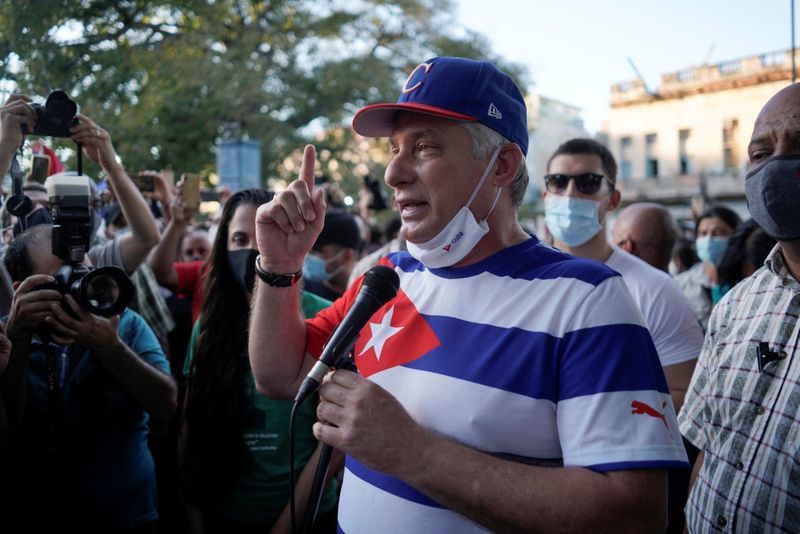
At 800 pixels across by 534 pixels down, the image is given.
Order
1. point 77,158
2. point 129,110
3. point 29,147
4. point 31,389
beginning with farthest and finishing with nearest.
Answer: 1. point 129,110
2. point 31,389
3. point 77,158
4. point 29,147

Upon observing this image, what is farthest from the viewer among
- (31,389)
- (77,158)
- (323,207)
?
(31,389)

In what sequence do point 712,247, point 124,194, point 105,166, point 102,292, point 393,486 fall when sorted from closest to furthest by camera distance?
point 393,486 < point 102,292 < point 105,166 < point 124,194 < point 712,247

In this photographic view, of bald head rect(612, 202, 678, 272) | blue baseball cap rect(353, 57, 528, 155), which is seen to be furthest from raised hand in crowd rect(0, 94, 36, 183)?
bald head rect(612, 202, 678, 272)

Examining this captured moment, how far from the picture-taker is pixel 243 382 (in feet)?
9.22

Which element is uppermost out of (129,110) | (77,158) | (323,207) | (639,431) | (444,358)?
(129,110)

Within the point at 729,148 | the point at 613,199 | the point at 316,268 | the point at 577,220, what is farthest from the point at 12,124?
the point at 729,148

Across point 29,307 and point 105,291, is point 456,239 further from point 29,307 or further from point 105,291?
point 29,307

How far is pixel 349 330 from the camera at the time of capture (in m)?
1.53

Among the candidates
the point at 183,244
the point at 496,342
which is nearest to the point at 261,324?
the point at 496,342

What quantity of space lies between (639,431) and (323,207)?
1.05 m

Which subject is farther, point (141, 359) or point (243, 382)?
point (243, 382)

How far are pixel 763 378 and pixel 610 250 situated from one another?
1641mm

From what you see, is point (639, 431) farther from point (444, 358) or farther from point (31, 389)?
point (31, 389)

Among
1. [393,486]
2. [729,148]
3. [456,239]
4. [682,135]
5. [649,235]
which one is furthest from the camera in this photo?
[682,135]
